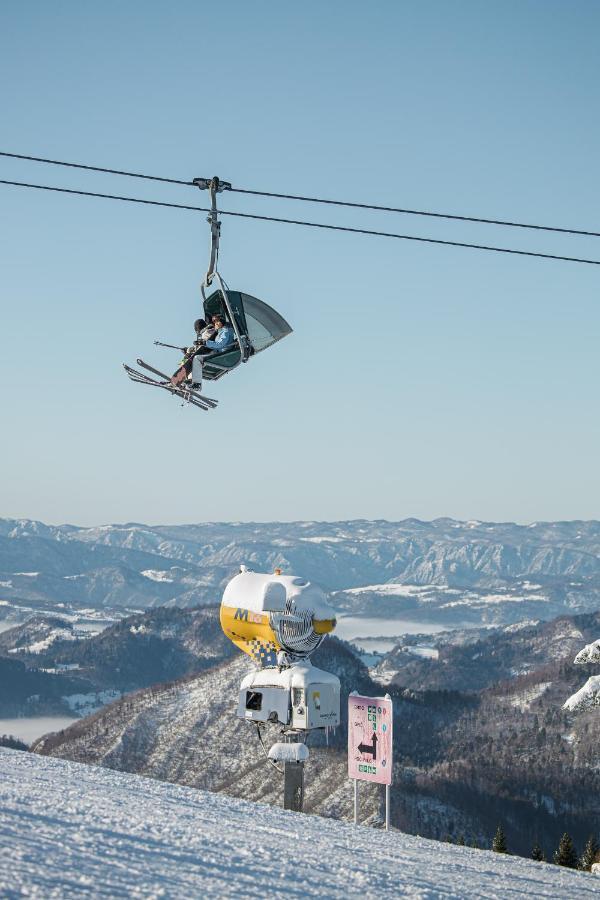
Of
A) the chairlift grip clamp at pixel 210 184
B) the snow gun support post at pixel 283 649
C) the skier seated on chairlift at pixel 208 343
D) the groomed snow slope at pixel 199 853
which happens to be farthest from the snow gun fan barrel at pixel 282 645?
the chairlift grip clamp at pixel 210 184

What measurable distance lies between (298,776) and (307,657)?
20.1 ft

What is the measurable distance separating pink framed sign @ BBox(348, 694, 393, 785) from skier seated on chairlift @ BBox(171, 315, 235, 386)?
1302 centimetres

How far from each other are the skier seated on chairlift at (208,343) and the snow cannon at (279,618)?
404 inches

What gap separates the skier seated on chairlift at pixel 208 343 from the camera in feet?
98.3

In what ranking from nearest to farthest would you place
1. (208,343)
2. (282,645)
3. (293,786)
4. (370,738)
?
1. (208,343)
2. (293,786)
3. (370,738)
4. (282,645)

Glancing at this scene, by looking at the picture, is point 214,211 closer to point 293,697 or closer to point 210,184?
point 210,184

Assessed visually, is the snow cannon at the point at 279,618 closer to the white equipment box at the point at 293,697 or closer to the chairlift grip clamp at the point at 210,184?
the white equipment box at the point at 293,697

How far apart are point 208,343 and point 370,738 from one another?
1501 cm

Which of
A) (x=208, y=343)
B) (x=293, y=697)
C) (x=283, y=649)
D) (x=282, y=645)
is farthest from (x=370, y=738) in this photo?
(x=208, y=343)

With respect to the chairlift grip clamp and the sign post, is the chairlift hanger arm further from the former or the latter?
the sign post

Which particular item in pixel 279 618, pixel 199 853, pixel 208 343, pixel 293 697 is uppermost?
pixel 208 343

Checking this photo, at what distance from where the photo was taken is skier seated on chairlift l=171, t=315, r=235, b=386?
98.3 feet

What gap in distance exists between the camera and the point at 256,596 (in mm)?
37719

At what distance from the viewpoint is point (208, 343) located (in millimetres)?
29938
